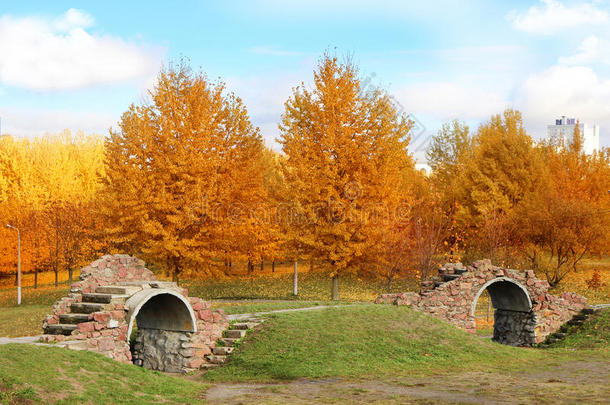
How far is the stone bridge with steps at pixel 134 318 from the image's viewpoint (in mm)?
16516

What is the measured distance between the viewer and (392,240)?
32406 millimetres

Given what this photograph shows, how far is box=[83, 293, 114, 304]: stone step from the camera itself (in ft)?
55.9

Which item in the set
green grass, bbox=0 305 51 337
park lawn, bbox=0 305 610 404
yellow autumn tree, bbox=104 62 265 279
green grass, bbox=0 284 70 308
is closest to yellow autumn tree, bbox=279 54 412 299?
yellow autumn tree, bbox=104 62 265 279

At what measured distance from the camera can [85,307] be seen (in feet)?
55.9

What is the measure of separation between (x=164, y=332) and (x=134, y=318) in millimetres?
1871

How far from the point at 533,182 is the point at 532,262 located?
5860 millimetres

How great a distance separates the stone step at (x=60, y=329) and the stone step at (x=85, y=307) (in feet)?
1.82

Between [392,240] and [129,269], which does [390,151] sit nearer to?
[392,240]

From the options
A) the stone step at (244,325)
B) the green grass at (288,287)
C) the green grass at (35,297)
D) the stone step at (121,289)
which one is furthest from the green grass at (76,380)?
the green grass at (35,297)

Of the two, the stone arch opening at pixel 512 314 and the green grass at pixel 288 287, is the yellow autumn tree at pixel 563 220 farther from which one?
the stone arch opening at pixel 512 314

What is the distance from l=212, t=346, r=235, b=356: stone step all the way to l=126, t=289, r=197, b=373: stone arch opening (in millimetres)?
893

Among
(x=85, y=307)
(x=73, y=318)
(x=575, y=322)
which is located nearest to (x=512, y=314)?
(x=575, y=322)

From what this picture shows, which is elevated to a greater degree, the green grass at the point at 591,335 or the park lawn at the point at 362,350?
the park lawn at the point at 362,350

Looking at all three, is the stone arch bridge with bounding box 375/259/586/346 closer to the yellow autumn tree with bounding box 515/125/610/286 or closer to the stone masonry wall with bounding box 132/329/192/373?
the stone masonry wall with bounding box 132/329/192/373
